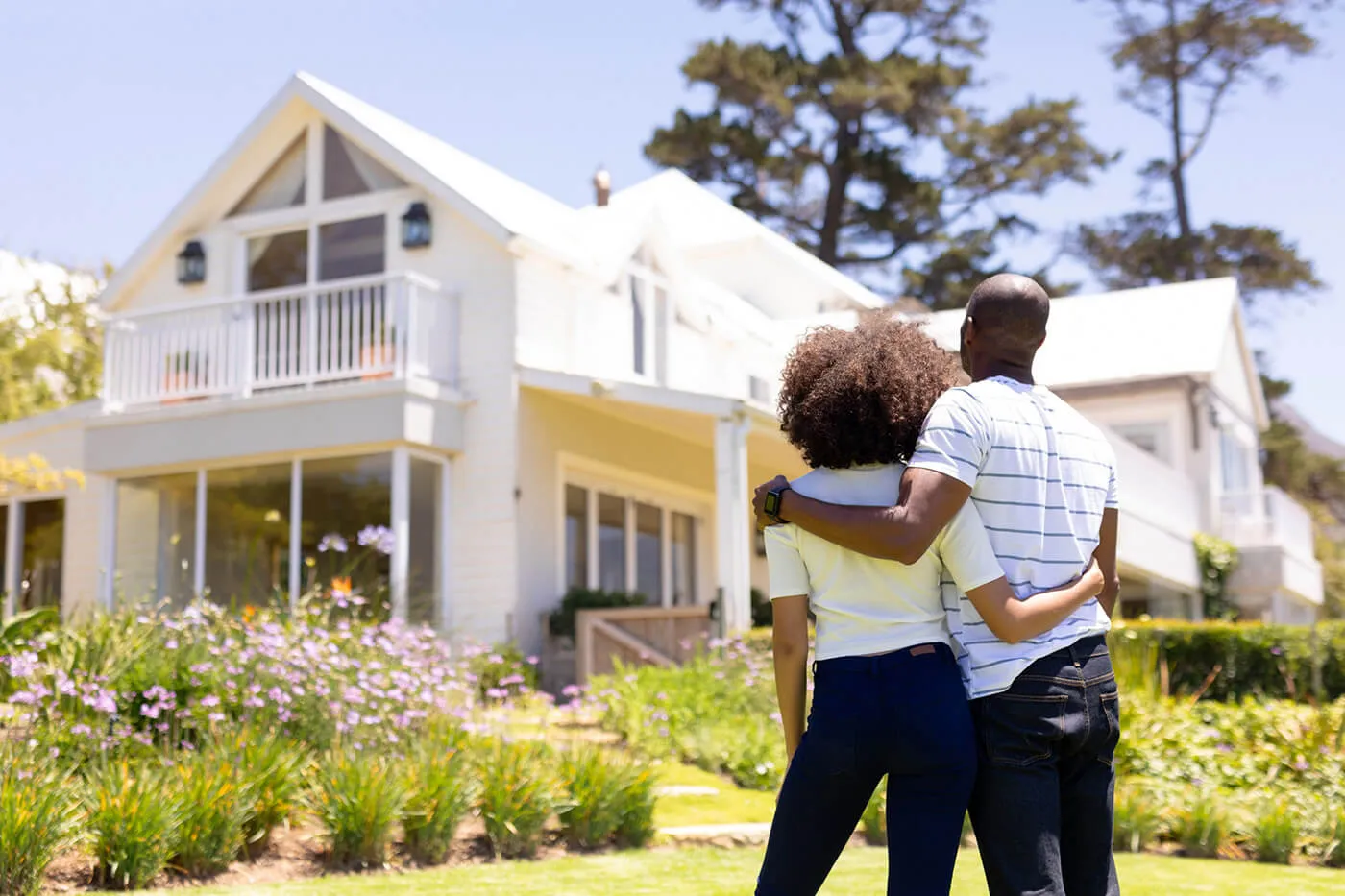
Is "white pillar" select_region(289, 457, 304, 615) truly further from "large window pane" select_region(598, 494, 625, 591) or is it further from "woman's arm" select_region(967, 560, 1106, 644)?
"woman's arm" select_region(967, 560, 1106, 644)

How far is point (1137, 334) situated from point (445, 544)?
45.1 ft

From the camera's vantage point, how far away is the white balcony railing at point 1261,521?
21.5 metres

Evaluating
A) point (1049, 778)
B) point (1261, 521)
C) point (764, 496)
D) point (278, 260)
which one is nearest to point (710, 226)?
point (278, 260)

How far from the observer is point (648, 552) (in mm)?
16625

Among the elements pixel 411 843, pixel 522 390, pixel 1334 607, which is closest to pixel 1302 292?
pixel 1334 607

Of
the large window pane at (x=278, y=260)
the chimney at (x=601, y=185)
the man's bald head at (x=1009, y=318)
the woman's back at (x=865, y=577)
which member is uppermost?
the chimney at (x=601, y=185)

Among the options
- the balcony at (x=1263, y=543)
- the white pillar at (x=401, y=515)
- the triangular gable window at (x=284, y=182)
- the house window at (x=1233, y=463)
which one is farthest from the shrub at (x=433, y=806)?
the house window at (x=1233, y=463)

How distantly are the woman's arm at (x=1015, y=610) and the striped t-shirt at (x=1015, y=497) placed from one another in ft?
0.09

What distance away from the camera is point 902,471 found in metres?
2.96

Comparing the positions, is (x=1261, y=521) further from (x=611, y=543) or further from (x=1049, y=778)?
(x=1049, y=778)

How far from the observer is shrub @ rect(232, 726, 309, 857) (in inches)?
236

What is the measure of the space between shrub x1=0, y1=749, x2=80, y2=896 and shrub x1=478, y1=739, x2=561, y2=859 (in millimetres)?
1815

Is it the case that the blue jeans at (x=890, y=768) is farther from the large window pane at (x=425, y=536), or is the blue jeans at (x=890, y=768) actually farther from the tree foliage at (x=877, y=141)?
the tree foliage at (x=877, y=141)

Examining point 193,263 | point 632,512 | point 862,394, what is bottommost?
point 862,394
